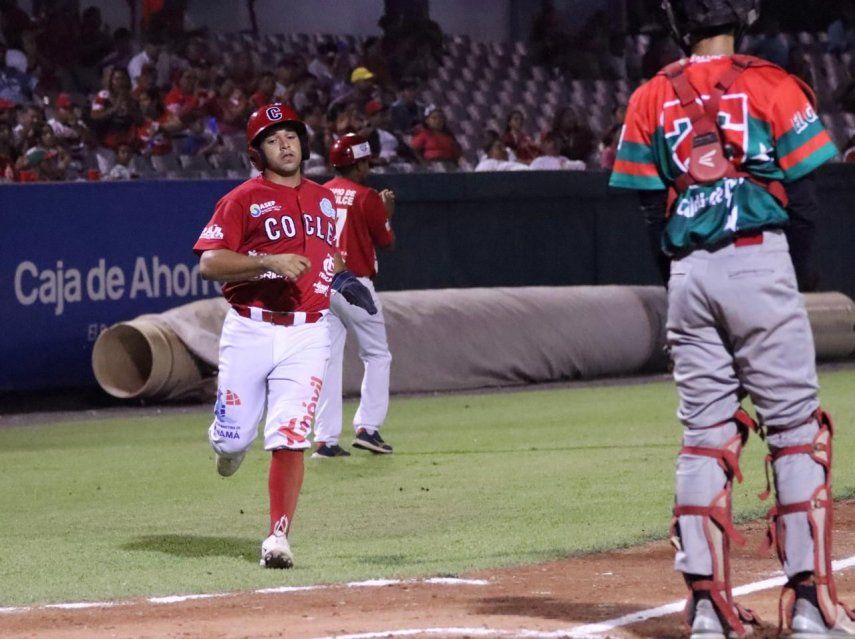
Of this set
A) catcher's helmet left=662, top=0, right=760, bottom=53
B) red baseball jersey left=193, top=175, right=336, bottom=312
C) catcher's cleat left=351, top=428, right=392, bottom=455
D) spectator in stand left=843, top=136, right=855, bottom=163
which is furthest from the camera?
spectator in stand left=843, top=136, right=855, bottom=163

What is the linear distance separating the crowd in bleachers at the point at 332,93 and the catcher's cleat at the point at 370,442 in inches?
252

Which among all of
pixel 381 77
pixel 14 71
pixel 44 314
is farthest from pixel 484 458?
pixel 381 77

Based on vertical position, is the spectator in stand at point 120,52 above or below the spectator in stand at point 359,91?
above

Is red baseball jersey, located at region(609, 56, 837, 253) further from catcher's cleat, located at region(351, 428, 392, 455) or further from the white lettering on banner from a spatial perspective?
the white lettering on banner

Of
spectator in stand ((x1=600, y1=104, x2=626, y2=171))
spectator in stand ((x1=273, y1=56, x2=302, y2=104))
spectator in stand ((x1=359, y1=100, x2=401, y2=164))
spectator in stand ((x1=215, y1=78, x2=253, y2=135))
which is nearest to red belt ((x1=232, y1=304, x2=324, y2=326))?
spectator in stand ((x1=359, y1=100, x2=401, y2=164))

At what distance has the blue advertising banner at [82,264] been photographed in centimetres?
1493

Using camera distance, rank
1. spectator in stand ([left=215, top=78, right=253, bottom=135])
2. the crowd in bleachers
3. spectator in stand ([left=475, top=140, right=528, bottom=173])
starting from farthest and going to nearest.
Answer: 1. spectator in stand ([left=215, top=78, right=253, bottom=135])
2. spectator in stand ([left=475, top=140, right=528, bottom=173])
3. the crowd in bleachers

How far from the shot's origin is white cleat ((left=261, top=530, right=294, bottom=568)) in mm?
6801

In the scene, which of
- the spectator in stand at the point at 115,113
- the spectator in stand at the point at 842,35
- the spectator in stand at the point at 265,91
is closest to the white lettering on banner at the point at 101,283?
the spectator in stand at the point at 115,113

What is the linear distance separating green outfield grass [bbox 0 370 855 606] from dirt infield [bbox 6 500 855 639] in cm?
36

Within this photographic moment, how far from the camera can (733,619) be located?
4840 millimetres

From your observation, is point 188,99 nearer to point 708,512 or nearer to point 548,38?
point 548,38

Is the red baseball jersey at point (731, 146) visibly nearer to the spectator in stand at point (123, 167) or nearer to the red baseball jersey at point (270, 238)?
the red baseball jersey at point (270, 238)

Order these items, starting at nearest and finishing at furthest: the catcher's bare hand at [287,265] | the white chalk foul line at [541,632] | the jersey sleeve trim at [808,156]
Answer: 1. the jersey sleeve trim at [808,156]
2. the white chalk foul line at [541,632]
3. the catcher's bare hand at [287,265]
